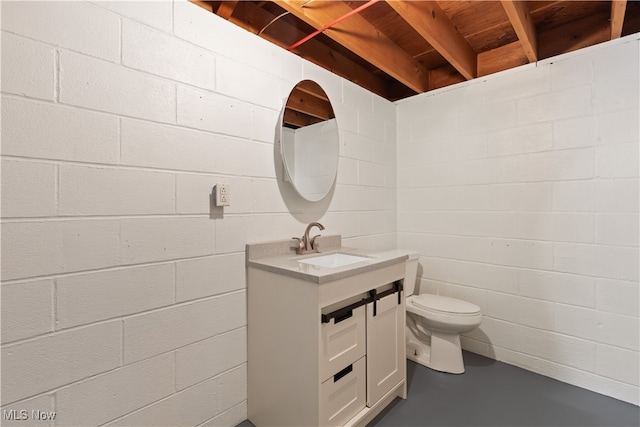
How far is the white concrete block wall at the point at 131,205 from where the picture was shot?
106 centimetres

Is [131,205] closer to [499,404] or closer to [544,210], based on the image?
[499,404]

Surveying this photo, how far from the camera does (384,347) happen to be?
1.71 m

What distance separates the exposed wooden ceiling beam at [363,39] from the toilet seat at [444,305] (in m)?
1.83

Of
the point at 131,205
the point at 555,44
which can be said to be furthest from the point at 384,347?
the point at 555,44

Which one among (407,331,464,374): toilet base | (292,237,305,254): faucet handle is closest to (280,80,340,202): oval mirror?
(292,237,305,254): faucet handle

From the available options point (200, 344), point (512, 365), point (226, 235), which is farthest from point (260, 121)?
point (512, 365)

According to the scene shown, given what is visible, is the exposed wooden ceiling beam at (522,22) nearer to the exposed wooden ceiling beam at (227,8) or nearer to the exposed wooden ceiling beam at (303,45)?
the exposed wooden ceiling beam at (303,45)

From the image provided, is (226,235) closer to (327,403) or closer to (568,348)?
(327,403)

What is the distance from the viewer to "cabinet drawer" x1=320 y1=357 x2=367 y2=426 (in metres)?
1.37

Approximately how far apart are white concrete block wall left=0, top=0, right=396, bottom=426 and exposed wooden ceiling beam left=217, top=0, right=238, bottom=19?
273 mm

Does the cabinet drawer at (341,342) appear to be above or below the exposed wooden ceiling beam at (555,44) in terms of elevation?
below

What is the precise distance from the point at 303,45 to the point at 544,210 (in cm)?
216

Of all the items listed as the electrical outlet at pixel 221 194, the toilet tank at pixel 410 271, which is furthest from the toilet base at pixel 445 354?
the electrical outlet at pixel 221 194

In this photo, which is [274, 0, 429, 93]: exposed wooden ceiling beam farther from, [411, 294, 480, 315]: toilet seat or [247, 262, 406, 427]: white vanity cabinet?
[411, 294, 480, 315]: toilet seat
